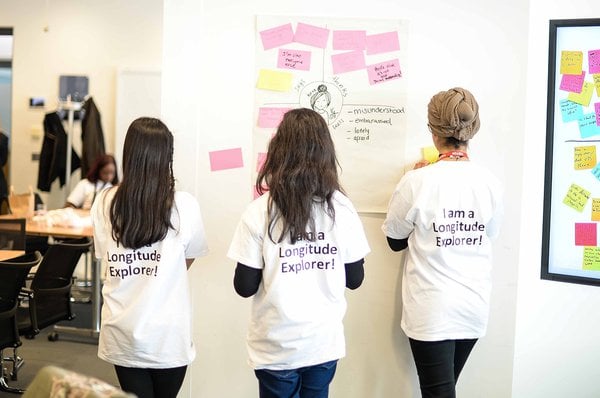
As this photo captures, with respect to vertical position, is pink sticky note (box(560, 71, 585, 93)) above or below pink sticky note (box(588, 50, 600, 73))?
below

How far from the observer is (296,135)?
1.86 meters

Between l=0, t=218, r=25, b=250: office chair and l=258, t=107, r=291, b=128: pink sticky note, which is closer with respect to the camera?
l=258, t=107, r=291, b=128: pink sticky note

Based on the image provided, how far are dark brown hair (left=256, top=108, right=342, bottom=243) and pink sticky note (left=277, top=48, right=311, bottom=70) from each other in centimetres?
94

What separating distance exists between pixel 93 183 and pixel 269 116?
3.58 metres

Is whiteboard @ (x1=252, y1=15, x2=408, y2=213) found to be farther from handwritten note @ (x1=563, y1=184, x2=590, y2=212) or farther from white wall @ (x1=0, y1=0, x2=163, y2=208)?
white wall @ (x1=0, y1=0, x2=163, y2=208)

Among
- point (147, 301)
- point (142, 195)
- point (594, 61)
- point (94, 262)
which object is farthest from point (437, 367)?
point (94, 262)

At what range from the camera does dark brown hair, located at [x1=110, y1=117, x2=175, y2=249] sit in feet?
6.51

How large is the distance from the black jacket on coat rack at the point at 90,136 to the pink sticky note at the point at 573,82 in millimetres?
4939

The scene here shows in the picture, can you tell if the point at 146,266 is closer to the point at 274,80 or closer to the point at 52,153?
the point at 274,80

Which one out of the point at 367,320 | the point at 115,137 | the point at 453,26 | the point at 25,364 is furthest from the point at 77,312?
the point at 453,26

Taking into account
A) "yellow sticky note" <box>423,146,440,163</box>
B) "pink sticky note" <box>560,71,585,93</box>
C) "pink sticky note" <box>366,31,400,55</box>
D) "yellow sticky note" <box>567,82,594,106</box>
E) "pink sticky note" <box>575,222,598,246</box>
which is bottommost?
"pink sticky note" <box>575,222,598,246</box>

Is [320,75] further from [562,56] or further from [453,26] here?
[562,56]

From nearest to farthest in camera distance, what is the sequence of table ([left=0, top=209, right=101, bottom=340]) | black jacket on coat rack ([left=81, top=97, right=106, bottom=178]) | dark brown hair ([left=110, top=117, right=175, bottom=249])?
dark brown hair ([left=110, top=117, right=175, bottom=249])
table ([left=0, top=209, right=101, bottom=340])
black jacket on coat rack ([left=81, top=97, right=106, bottom=178])

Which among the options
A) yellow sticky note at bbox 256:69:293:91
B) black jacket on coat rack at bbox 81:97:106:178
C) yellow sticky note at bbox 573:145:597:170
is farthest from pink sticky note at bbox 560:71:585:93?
black jacket on coat rack at bbox 81:97:106:178
